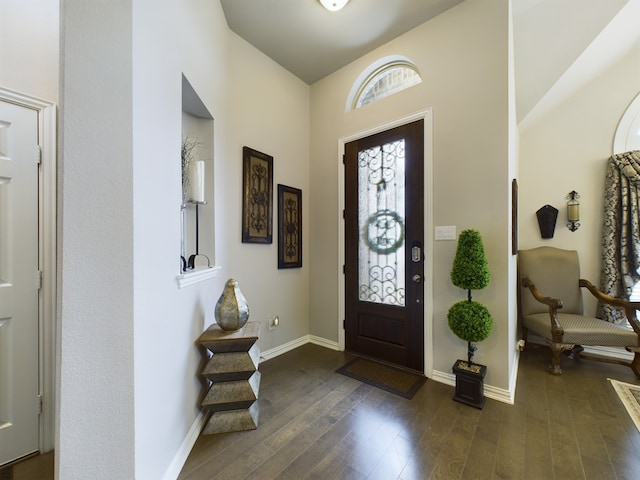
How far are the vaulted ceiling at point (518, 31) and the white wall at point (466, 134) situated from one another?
0.26m

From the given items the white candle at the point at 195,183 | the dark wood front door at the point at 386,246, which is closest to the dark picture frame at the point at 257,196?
the white candle at the point at 195,183

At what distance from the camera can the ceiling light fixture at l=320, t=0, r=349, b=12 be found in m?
2.04

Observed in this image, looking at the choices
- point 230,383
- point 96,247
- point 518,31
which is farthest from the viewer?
point 518,31

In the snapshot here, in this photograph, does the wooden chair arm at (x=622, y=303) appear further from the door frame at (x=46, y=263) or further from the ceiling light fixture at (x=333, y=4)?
the door frame at (x=46, y=263)

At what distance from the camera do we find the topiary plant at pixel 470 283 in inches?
72.9

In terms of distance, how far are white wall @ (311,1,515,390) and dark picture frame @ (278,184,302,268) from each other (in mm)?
1184

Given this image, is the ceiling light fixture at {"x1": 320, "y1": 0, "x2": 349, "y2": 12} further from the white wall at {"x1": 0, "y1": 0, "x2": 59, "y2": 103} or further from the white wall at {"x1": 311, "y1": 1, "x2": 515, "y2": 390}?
the white wall at {"x1": 0, "y1": 0, "x2": 59, "y2": 103}

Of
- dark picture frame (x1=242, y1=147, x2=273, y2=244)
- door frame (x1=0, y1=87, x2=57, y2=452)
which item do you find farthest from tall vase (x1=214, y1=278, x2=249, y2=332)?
door frame (x1=0, y1=87, x2=57, y2=452)

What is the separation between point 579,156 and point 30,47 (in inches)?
192

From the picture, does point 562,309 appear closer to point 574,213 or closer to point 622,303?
point 622,303

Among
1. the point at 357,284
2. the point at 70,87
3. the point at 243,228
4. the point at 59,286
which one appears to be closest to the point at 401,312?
the point at 357,284

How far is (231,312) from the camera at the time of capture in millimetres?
1707

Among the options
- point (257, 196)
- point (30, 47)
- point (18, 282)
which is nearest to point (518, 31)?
point (257, 196)

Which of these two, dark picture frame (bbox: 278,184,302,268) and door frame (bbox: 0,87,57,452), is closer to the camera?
door frame (bbox: 0,87,57,452)
